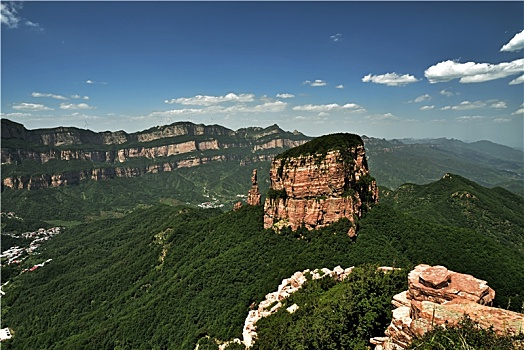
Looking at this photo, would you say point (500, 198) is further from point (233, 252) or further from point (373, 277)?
point (373, 277)

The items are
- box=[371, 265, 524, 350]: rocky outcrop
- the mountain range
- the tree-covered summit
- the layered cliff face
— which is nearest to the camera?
box=[371, 265, 524, 350]: rocky outcrop

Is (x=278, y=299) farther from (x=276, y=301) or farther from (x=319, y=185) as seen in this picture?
(x=319, y=185)

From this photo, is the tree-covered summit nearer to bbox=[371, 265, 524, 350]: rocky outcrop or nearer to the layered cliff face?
the layered cliff face

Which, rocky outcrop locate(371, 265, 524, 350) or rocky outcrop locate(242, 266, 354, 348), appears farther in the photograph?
rocky outcrop locate(242, 266, 354, 348)

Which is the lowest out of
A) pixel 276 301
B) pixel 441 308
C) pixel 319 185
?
pixel 276 301

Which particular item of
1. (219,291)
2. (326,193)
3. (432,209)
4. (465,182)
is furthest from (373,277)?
(465,182)

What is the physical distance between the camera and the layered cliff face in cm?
7962

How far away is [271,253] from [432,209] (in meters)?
91.8

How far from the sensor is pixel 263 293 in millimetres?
65875

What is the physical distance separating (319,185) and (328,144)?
13.7 m

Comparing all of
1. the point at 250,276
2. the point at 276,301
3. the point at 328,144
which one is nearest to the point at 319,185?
the point at 328,144

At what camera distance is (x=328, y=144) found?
285 feet

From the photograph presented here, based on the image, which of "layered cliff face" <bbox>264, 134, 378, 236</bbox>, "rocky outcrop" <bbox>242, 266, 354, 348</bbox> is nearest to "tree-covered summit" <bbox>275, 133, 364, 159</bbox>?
"layered cliff face" <bbox>264, 134, 378, 236</bbox>

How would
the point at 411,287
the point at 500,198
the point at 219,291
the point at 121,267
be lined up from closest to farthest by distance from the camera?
the point at 411,287 < the point at 219,291 < the point at 121,267 < the point at 500,198
